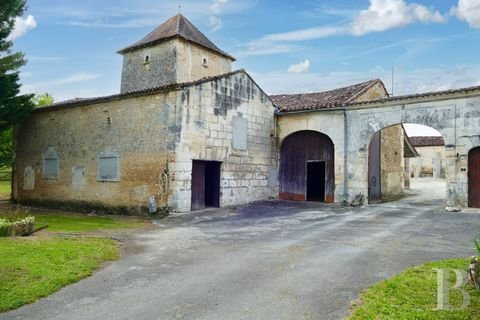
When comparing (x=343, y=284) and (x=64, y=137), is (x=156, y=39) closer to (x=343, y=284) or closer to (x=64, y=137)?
(x=64, y=137)

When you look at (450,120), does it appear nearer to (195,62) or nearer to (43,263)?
(195,62)

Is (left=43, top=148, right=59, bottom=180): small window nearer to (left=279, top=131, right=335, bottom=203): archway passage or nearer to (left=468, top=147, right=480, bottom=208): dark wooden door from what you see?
(left=279, top=131, right=335, bottom=203): archway passage

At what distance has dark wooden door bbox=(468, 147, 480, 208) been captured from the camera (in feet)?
44.2

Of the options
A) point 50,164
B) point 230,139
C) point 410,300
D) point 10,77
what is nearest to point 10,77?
point 10,77

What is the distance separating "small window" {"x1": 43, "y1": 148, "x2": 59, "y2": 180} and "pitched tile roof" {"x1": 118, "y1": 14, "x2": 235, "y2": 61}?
23.6 feet

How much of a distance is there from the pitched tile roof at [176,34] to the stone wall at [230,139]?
5716 mm

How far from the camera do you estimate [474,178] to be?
13.6 metres

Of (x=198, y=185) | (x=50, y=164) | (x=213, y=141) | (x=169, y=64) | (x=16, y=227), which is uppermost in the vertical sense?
(x=169, y=64)

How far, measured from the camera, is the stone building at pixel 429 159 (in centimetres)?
3619

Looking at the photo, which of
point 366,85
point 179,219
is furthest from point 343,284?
point 366,85

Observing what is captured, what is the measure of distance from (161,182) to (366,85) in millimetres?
11092

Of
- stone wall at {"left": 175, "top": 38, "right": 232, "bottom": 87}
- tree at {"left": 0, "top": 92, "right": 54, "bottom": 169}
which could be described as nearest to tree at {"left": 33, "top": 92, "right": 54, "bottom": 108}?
tree at {"left": 0, "top": 92, "right": 54, "bottom": 169}

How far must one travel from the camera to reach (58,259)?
272 inches

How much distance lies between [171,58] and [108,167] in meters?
7.26
